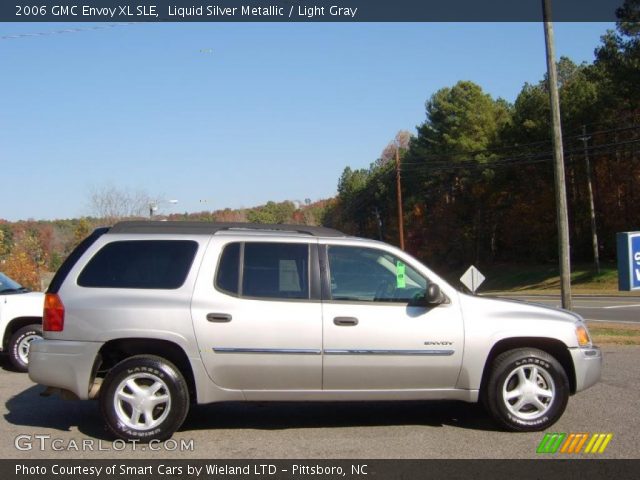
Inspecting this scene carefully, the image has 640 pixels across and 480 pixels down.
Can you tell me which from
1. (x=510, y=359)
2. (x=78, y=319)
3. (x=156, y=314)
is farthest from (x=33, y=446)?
(x=510, y=359)

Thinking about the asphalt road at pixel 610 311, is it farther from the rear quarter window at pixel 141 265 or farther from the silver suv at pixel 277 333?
the rear quarter window at pixel 141 265

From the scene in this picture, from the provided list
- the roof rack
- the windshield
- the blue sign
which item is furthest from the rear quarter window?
the blue sign

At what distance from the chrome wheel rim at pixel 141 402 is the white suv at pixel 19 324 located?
179 inches

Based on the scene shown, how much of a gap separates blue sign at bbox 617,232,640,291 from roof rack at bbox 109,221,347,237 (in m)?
5.50

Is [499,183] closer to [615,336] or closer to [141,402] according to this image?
[615,336]

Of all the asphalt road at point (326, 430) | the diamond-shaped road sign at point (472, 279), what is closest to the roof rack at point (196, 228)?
the asphalt road at point (326, 430)

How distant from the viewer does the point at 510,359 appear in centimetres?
618

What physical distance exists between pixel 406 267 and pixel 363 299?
0.53m

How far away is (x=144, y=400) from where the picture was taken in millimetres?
5938

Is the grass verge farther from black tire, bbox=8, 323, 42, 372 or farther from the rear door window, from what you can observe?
black tire, bbox=8, 323, 42, 372

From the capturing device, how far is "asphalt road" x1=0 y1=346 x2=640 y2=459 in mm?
5641

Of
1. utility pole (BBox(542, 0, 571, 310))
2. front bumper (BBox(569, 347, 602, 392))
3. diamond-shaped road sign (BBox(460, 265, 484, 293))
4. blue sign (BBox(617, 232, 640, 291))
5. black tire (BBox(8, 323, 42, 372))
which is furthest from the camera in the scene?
diamond-shaped road sign (BBox(460, 265, 484, 293))

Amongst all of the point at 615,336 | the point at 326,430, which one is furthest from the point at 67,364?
the point at 615,336

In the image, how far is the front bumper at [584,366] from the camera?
6277mm
